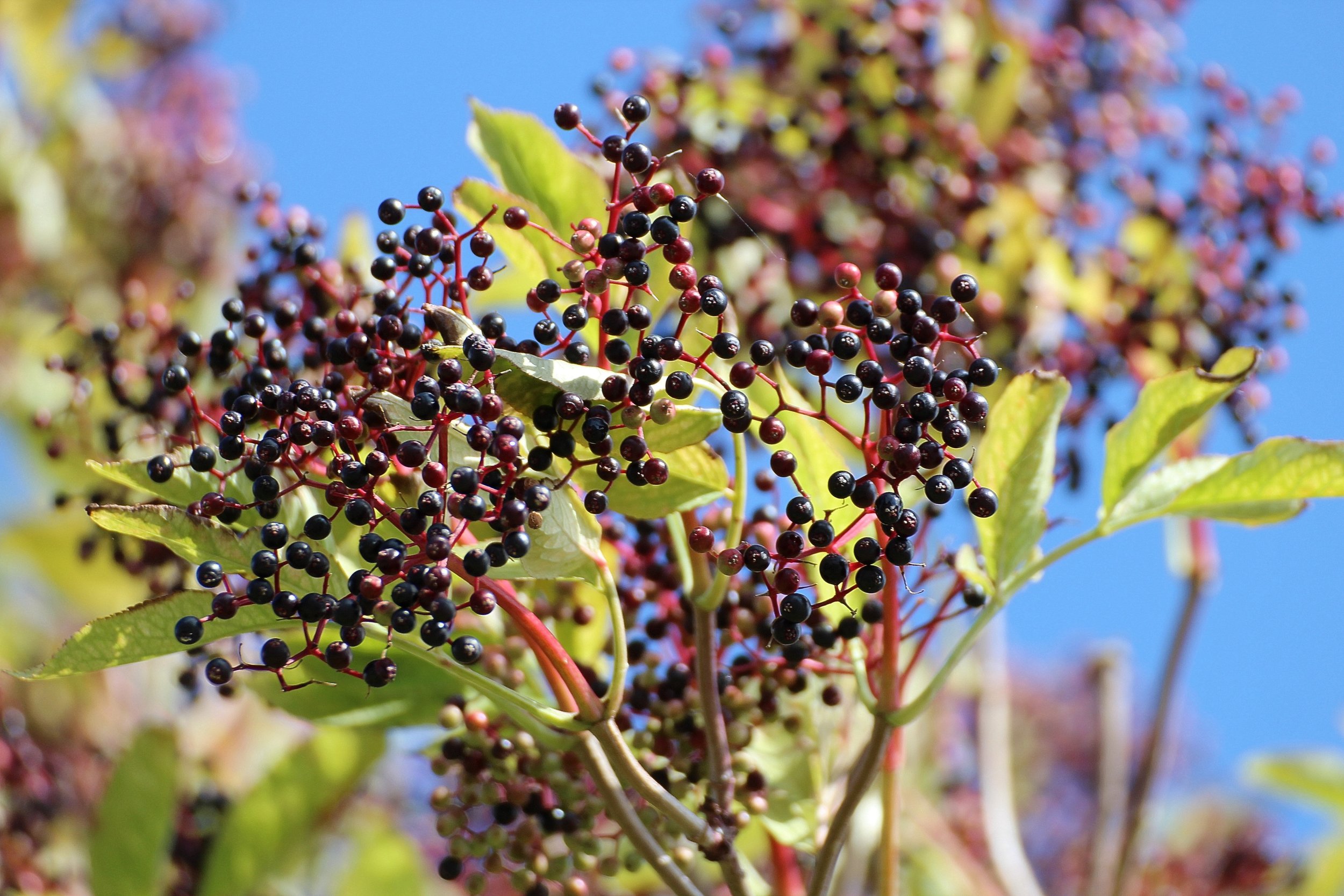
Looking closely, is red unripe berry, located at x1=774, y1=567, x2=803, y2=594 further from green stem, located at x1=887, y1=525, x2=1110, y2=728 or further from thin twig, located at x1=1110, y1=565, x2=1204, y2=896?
thin twig, located at x1=1110, y1=565, x2=1204, y2=896

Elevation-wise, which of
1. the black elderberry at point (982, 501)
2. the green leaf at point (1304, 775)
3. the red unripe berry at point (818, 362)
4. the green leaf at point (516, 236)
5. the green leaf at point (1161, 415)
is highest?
the green leaf at point (1304, 775)

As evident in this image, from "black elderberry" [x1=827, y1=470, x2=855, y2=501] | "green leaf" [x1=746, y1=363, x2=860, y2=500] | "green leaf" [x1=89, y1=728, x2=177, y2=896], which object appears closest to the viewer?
"black elderberry" [x1=827, y1=470, x2=855, y2=501]

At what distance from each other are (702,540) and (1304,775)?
6.26ft

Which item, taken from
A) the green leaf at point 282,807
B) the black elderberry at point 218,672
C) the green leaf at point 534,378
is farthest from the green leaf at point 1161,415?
the green leaf at point 282,807

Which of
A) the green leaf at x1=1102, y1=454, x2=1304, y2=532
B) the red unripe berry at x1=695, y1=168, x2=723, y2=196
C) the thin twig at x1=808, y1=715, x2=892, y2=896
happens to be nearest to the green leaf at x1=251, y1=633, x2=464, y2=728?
the thin twig at x1=808, y1=715, x2=892, y2=896

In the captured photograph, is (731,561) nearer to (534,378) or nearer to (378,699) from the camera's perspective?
(534,378)

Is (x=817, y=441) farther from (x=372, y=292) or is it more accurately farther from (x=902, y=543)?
(x=372, y=292)

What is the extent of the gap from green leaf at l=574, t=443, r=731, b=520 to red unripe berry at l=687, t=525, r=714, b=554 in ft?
0.14

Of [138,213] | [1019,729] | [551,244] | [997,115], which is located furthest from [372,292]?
[1019,729]

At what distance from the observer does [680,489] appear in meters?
1.06

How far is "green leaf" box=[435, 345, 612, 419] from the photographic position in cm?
90

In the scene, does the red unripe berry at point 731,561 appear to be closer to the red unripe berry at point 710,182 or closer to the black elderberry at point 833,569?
the black elderberry at point 833,569

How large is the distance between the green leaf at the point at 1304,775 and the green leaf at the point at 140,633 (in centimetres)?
208

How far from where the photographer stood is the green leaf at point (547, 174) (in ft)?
4.04
